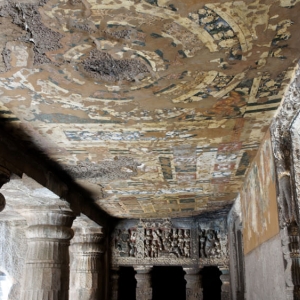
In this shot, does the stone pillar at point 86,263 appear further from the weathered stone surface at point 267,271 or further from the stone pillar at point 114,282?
the weathered stone surface at point 267,271

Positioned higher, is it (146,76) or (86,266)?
(146,76)

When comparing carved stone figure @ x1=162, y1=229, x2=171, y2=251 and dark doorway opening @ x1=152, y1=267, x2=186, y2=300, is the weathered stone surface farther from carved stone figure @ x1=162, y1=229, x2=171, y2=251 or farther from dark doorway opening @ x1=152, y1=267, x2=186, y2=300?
dark doorway opening @ x1=152, y1=267, x2=186, y2=300

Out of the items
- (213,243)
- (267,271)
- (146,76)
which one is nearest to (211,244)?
(213,243)

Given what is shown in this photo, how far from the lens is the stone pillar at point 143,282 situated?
10062 mm

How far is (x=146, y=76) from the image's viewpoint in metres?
3.03

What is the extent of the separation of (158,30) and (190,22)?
0.65 feet

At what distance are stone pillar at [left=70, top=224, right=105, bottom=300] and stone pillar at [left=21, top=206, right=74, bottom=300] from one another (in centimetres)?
285

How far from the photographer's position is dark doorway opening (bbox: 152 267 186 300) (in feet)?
46.2

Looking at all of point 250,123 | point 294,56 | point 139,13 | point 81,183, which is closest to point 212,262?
point 81,183

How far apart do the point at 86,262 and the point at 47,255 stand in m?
3.34

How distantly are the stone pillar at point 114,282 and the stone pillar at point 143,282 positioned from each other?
1.57 feet

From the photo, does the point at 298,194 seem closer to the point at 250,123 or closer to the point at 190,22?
the point at 250,123

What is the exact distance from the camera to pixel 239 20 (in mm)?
2373

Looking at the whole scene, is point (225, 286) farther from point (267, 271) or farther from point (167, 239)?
point (267, 271)
